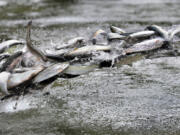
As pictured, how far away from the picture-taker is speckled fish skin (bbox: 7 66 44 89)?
4.09m

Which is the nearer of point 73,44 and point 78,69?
point 78,69

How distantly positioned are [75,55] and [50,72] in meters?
0.82

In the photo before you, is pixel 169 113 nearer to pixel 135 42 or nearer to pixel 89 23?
pixel 135 42

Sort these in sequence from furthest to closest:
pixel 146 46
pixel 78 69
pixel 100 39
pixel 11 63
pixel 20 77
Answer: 1. pixel 100 39
2. pixel 146 46
3. pixel 78 69
4. pixel 11 63
5. pixel 20 77

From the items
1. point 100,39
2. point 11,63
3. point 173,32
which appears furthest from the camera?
point 173,32

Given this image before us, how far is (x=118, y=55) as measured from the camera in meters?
5.31

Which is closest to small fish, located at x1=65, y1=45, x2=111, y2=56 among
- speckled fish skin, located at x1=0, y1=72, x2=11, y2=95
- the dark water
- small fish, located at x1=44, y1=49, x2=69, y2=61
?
small fish, located at x1=44, y1=49, x2=69, y2=61

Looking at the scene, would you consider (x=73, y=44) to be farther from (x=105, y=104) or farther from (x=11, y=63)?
(x=105, y=104)

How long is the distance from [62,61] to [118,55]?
39.1 inches

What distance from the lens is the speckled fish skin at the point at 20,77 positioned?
13.4ft

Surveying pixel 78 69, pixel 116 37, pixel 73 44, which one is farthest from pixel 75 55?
pixel 116 37

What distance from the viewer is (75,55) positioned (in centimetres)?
513

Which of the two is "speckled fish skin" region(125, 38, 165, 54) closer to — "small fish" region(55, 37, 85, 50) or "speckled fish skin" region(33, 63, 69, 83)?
"small fish" region(55, 37, 85, 50)

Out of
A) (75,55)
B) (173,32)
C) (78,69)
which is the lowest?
(78,69)
